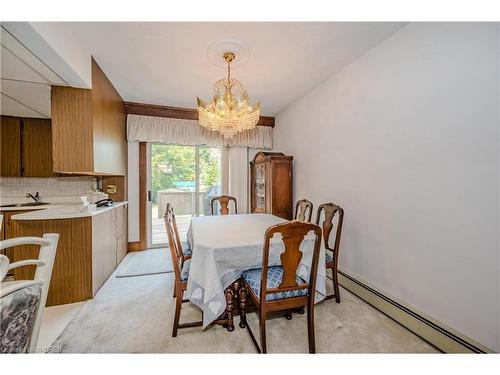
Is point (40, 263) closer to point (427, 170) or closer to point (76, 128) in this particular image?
point (76, 128)

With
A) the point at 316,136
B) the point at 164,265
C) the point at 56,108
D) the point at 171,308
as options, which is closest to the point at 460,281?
the point at 316,136

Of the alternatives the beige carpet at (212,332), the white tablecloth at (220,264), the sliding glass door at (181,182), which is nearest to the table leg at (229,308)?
the beige carpet at (212,332)

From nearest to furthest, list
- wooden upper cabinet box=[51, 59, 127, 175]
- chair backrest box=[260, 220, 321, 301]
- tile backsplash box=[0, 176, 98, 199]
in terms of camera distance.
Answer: chair backrest box=[260, 220, 321, 301]
wooden upper cabinet box=[51, 59, 127, 175]
tile backsplash box=[0, 176, 98, 199]

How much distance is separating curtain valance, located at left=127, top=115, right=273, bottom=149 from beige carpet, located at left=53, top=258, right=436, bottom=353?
244 cm

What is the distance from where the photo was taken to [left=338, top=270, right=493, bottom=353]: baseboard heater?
1.40 m

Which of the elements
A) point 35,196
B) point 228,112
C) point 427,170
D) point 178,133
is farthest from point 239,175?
point 35,196

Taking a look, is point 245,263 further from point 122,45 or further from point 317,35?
point 122,45

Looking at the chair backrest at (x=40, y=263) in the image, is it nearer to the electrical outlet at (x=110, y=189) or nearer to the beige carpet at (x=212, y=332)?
the beige carpet at (x=212, y=332)

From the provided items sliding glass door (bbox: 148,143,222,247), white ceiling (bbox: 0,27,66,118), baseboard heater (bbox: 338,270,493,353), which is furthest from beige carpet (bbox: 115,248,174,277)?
baseboard heater (bbox: 338,270,493,353)

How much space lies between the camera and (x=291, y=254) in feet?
4.45

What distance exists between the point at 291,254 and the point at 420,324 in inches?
49.5

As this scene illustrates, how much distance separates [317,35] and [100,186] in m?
3.40

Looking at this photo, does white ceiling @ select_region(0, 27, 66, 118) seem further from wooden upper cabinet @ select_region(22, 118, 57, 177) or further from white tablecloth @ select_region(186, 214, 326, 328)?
white tablecloth @ select_region(186, 214, 326, 328)

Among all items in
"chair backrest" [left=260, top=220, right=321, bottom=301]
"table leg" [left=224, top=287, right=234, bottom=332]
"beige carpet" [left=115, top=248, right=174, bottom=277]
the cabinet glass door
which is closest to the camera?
"chair backrest" [left=260, top=220, right=321, bottom=301]
